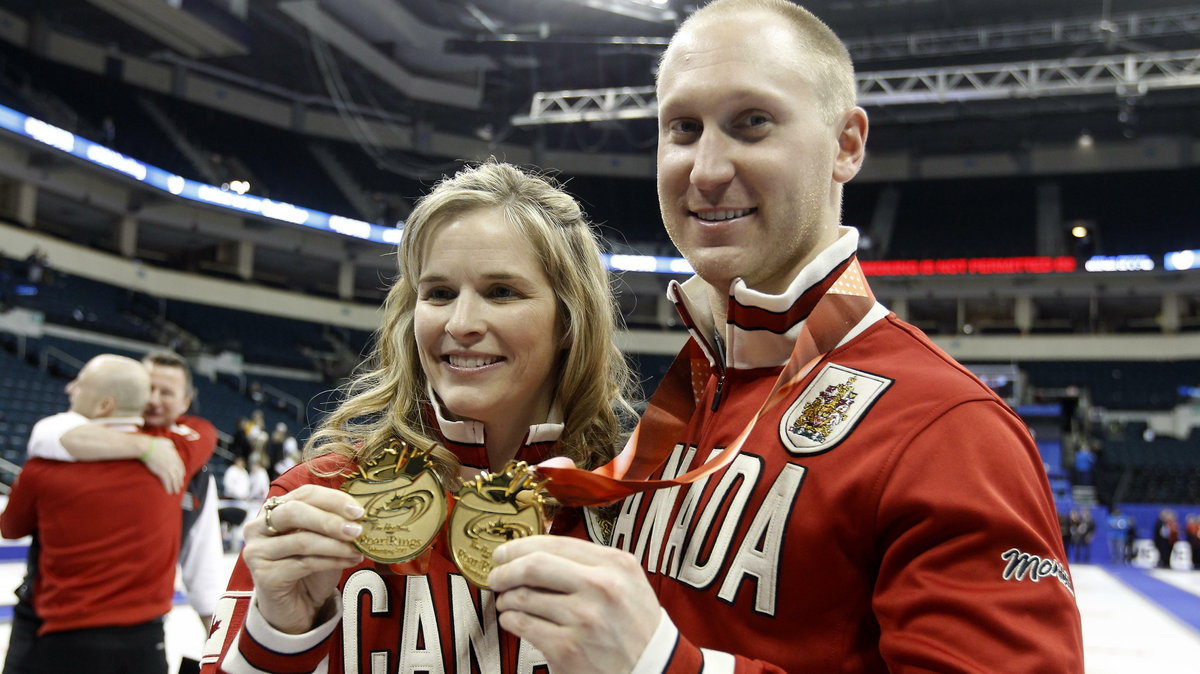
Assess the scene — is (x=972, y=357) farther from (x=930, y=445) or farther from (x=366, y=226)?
(x=930, y=445)

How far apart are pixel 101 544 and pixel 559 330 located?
2.44 m

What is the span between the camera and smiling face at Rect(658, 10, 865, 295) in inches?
51.9

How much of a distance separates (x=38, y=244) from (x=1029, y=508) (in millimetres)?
18991

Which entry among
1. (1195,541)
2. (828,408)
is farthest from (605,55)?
(828,408)

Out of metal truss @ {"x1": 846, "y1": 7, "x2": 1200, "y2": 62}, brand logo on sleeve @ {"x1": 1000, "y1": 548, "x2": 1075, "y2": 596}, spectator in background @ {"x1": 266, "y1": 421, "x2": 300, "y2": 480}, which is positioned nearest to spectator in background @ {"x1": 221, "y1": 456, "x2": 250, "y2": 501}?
spectator in background @ {"x1": 266, "y1": 421, "x2": 300, "y2": 480}

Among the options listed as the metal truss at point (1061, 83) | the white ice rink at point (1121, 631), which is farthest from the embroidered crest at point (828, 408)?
the metal truss at point (1061, 83)

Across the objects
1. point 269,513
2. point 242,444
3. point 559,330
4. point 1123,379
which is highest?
point 1123,379

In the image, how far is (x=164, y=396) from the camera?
3787 mm

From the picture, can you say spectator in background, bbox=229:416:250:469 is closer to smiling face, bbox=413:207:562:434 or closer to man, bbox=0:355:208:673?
man, bbox=0:355:208:673

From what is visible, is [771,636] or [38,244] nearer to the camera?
[771,636]

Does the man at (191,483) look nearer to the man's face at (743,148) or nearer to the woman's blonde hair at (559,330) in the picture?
the woman's blonde hair at (559,330)

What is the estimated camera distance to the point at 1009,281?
22531 millimetres

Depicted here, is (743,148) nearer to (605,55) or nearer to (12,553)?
(12,553)

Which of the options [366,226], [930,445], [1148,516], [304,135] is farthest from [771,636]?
[304,135]
